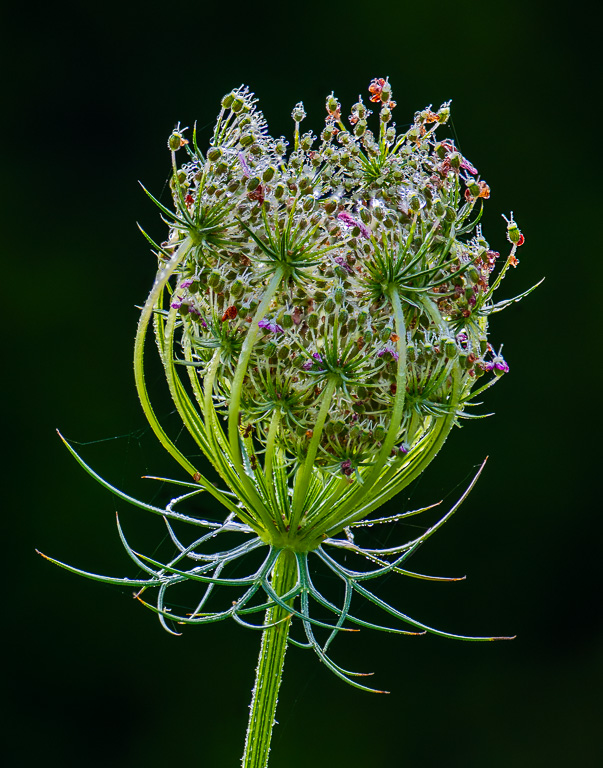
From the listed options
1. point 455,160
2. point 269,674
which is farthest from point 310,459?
point 455,160

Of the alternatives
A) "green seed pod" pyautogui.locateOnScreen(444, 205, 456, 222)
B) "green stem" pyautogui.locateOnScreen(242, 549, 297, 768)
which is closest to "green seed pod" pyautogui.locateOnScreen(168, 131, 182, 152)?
"green seed pod" pyautogui.locateOnScreen(444, 205, 456, 222)

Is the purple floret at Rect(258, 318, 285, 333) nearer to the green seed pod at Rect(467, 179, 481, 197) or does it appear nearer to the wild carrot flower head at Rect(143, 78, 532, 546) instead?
the wild carrot flower head at Rect(143, 78, 532, 546)

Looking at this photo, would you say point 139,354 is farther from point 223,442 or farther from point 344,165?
point 344,165

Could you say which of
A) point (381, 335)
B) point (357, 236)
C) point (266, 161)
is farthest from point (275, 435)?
point (266, 161)

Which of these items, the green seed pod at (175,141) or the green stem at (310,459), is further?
the green seed pod at (175,141)

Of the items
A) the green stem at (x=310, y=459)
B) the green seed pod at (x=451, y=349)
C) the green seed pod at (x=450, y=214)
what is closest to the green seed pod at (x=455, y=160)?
the green seed pod at (x=450, y=214)

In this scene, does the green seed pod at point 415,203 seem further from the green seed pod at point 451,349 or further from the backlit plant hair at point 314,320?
the green seed pod at point 451,349

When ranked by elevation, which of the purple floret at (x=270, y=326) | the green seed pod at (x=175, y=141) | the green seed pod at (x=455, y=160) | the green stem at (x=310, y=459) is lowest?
the green stem at (x=310, y=459)

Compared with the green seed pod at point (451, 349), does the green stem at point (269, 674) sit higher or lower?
lower
